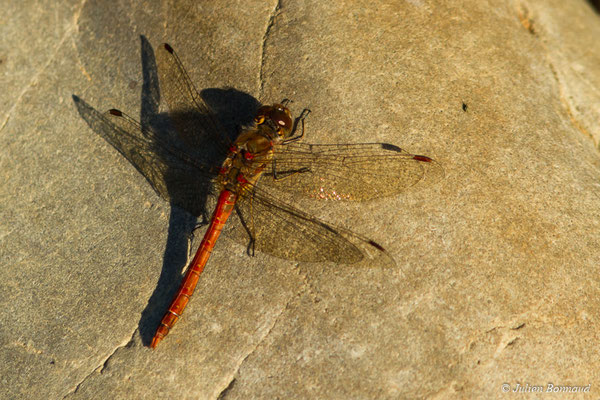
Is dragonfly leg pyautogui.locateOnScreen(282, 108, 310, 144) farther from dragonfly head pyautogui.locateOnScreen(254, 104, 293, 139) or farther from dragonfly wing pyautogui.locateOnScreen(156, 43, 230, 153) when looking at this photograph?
dragonfly wing pyautogui.locateOnScreen(156, 43, 230, 153)

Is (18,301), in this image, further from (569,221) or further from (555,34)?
(555,34)

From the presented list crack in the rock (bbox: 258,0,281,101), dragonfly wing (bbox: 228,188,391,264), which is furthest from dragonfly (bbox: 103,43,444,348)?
crack in the rock (bbox: 258,0,281,101)

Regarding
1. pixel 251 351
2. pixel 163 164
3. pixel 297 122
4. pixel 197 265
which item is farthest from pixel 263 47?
pixel 251 351

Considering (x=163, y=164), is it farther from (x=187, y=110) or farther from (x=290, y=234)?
(x=290, y=234)

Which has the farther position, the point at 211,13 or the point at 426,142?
the point at 211,13

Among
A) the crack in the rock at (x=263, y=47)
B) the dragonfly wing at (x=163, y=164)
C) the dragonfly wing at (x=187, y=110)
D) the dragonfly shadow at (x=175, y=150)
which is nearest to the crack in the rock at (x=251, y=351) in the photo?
the dragonfly shadow at (x=175, y=150)

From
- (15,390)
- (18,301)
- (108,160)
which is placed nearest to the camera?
(15,390)

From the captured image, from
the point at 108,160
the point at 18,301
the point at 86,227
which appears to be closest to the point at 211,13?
the point at 108,160

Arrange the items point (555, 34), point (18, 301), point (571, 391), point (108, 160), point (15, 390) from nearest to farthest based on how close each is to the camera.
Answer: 1. point (571, 391)
2. point (15, 390)
3. point (18, 301)
4. point (108, 160)
5. point (555, 34)
